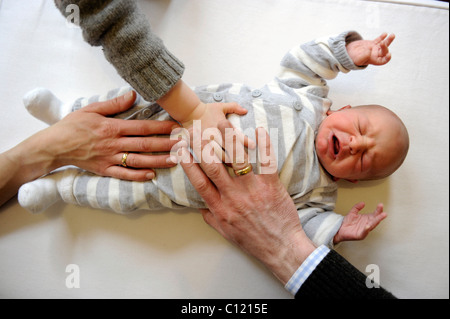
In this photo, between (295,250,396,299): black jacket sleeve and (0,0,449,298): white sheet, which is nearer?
(295,250,396,299): black jacket sleeve

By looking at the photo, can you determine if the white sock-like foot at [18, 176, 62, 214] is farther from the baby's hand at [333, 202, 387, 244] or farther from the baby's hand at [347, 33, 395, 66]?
the baby's hand at [347, 33, 395, 66]

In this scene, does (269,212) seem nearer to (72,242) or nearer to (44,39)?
(72,242)

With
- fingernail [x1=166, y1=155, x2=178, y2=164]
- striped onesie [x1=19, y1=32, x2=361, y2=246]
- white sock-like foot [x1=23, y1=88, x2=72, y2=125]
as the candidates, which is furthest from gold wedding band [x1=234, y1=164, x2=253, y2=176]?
white sock-like foot [x1=23, y1=88, x2=72, y2=125]

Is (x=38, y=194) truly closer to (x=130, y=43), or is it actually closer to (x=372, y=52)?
(x=130, y=43)

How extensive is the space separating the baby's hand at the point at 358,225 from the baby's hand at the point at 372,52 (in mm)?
437

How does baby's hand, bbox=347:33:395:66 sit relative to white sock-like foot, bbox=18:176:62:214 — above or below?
→ above

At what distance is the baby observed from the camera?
2.79 feet

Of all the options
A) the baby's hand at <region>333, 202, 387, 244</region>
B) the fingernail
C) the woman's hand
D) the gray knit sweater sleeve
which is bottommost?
the baby's hand at <region>333, 202, 387, 244</region>

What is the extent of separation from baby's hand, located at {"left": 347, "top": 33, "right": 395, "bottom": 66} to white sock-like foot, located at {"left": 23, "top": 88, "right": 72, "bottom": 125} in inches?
36.6

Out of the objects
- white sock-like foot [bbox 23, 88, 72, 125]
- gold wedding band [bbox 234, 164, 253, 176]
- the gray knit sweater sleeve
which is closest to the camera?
the gray knit sweater sleeve
